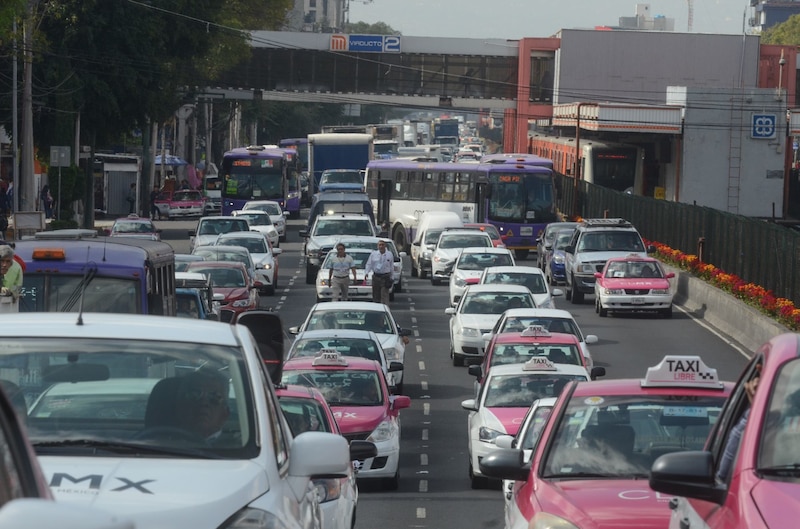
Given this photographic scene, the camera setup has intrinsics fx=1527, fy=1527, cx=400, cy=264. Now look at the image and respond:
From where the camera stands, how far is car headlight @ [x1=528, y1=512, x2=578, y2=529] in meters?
7.17

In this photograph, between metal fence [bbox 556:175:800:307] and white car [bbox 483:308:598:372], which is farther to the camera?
metal fence [bbox 556:175:800:307]

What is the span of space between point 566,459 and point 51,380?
3110mm

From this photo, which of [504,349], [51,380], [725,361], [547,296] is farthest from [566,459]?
[547,296]

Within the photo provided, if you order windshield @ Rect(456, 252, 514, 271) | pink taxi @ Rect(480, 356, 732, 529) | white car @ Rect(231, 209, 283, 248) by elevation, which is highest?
pink taxi @ Rect(480, 356, 732, 529)

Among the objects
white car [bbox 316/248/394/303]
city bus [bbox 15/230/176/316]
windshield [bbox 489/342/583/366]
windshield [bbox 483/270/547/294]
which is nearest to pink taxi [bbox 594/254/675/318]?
windshield [bbox 483/270/547/294]

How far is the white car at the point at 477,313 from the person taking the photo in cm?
2748

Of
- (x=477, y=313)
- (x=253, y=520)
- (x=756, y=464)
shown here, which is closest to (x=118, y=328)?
(x=253, y=520)

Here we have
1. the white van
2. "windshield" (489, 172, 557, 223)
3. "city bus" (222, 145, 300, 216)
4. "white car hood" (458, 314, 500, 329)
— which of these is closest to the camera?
"white car hood" (458, 314, 500, 329)

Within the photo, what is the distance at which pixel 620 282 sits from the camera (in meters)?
35.8

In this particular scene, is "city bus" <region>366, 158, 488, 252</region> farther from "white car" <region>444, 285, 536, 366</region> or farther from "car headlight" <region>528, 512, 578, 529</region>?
"car headlight" <region>528, 512, 578, 529</region>

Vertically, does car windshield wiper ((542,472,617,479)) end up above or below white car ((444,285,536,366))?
above

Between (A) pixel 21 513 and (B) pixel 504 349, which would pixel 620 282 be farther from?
(A) pixel 21 513

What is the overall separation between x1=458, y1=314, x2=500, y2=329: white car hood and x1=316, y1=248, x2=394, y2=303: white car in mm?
5656

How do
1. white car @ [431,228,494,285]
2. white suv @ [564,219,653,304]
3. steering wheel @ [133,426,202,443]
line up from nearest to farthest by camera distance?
steering wheel @ [133,426,202,443] < white suv @ [564,219,653,304] < white car @ [431,228,494,285]
